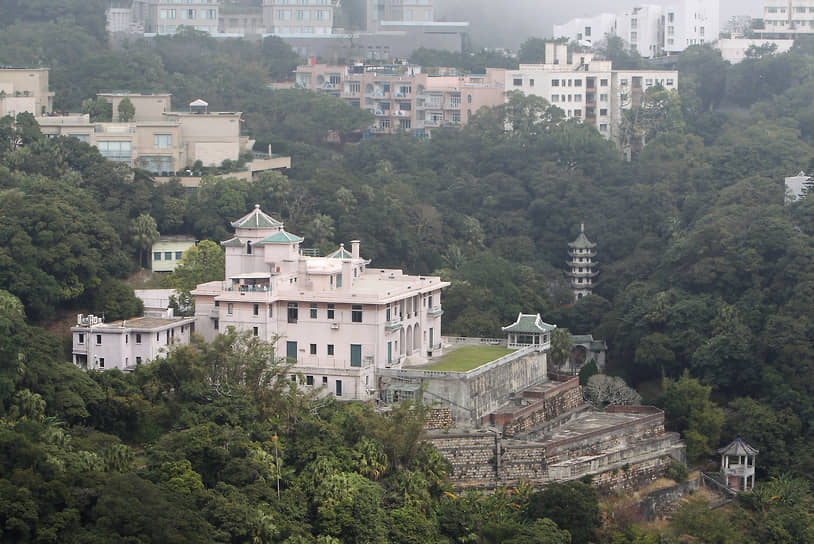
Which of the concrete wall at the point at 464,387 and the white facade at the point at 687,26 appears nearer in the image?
the concrete wall at the point at 464,387

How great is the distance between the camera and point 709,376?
5366cm

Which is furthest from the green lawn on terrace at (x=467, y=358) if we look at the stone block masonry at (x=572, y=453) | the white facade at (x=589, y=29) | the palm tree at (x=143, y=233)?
the white facade at (x=589, y=29)

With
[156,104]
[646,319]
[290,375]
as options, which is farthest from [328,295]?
[156,104]

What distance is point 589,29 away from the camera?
97.0 m

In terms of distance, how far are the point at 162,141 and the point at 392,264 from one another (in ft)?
36.4

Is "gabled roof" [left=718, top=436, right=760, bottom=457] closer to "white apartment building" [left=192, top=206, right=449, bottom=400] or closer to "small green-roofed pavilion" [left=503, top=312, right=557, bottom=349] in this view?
"small green-roofed pavilion" [left=503, top=312, right=557, bottom=349]

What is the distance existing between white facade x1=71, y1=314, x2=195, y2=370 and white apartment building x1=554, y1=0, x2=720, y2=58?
52.6 m

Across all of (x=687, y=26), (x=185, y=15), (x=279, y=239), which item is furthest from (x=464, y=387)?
(x=185, y=15)

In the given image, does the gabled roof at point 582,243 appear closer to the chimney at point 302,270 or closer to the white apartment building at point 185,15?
the chimney at point 302,270

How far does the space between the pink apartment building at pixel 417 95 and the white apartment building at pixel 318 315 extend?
3470 cm

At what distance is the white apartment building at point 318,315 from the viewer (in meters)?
45.5

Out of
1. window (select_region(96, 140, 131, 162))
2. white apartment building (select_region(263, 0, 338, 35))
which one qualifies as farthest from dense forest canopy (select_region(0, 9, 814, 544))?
white apartment building (select_region(263, 0, 338, 35))

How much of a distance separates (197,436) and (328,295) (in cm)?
817

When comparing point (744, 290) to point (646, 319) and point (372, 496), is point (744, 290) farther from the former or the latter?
point (372, 496)
